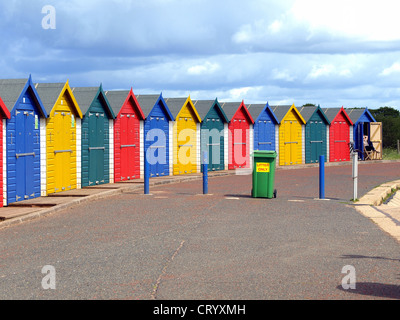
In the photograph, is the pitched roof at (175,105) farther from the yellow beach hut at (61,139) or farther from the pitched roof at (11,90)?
the pitched roof at (11,90)

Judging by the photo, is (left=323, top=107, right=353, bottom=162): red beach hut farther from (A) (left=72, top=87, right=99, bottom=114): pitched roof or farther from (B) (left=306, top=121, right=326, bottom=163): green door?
(A) (left=72, top=87, right=99, bottom=114): pitched roof

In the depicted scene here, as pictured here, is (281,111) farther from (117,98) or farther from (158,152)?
(117,98)

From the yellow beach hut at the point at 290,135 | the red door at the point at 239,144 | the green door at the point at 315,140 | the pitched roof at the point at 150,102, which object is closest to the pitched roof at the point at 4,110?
the pitched roof at the point at 150,102

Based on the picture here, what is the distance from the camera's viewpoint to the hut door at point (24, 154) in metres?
15.7

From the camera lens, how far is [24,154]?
1593 centimetres

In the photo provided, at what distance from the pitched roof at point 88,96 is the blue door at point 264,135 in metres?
12.4

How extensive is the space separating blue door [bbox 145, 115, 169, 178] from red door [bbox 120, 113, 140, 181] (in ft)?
2.53

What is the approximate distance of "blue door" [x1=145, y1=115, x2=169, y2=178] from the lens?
25.0 metres

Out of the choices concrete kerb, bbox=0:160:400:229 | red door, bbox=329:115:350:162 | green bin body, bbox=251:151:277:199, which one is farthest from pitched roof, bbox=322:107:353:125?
green bin body, bbox=251:151:277:199

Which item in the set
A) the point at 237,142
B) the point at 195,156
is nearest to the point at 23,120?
the point at 195,156

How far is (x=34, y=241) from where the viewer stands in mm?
10070

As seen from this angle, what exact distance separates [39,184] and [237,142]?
51.6 ft

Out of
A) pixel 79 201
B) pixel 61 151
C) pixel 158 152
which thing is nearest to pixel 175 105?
pixel 158 152
